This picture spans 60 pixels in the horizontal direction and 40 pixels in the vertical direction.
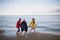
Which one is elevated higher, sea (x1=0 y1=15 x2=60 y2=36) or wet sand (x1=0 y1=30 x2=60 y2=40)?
sea (x1=0 y1=15 x2=60 y2=36)

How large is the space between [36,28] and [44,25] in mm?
143

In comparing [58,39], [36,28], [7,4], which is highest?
[7,4]

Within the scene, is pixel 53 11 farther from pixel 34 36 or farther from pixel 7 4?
pixel 7 4

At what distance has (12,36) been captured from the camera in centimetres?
255

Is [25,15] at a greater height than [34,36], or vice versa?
[25,15]

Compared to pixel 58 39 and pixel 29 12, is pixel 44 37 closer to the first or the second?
pixel 58 39

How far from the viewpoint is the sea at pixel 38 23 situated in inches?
98.6

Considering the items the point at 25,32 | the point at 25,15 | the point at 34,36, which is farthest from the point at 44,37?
the point at 25,15

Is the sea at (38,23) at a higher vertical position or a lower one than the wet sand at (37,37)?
higher

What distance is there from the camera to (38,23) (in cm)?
254

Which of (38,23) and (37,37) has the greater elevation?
(38,23)

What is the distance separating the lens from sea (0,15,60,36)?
2.50 m

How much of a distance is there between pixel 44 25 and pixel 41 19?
11 centimetres

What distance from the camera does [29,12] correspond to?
8.36ft
